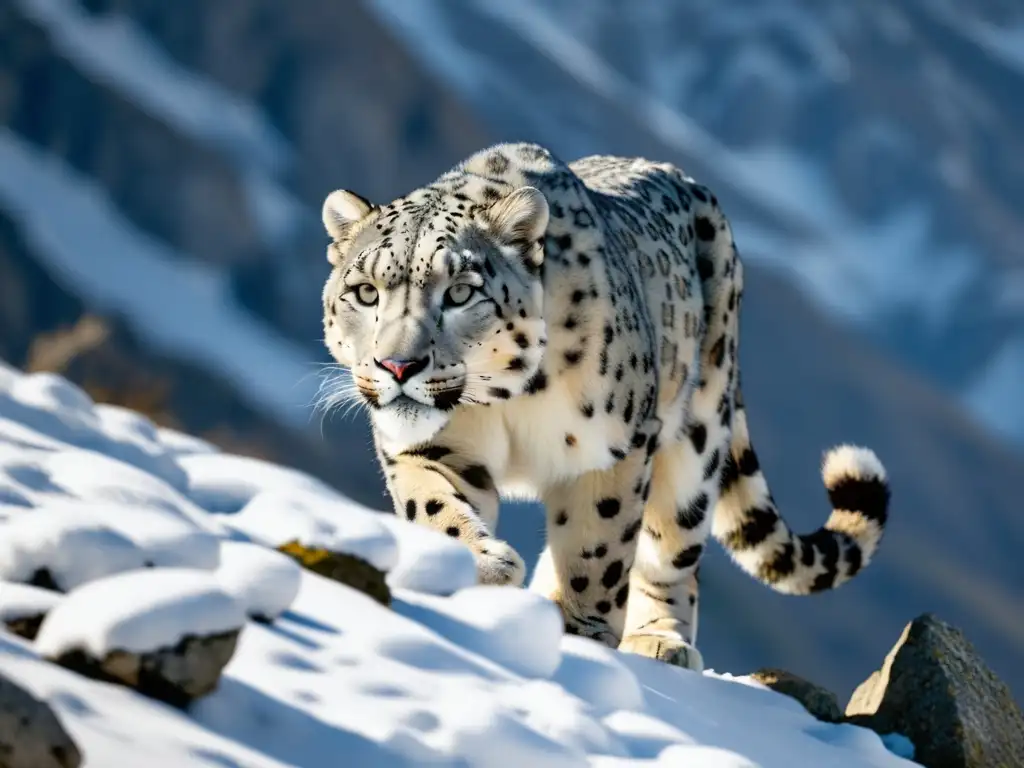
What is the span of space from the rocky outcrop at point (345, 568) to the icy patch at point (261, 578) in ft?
0.83

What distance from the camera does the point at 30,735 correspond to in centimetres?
222

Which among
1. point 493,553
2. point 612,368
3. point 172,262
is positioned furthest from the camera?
point 172,262

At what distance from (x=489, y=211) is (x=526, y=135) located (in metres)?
32.5

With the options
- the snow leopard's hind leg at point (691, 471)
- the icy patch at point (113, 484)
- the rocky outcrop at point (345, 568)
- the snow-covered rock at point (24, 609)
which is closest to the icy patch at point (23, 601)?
the snow-covered rock at point (24, 609)

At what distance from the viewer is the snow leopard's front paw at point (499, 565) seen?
377 centimetres

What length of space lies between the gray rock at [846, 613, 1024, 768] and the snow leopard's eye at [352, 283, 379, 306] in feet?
5.37

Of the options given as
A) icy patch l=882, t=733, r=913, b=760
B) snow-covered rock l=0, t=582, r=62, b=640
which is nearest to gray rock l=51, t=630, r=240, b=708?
snow-covered rock l=0, t=582, r=62, b=640

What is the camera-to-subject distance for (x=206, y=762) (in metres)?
2.43

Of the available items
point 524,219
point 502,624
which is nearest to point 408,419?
point 524,219

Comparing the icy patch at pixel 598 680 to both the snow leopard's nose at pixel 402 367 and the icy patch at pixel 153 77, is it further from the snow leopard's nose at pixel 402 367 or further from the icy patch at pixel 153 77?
the icy patch at pixel 153 77

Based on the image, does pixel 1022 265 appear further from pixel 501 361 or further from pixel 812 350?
pixel 501 361

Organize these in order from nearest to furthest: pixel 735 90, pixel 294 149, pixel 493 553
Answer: pixel 493 553, pixel 294 149, pixel 735 90

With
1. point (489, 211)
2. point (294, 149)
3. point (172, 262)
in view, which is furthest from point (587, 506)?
point (294, 149)

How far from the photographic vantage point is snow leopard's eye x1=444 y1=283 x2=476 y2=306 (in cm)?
387
